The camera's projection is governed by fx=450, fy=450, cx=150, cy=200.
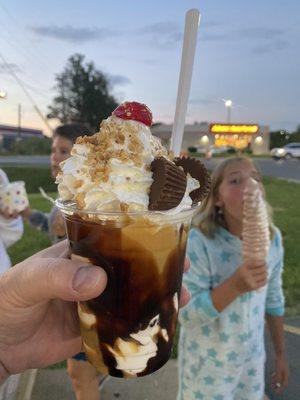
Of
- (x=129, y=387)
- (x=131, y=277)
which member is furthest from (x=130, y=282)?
(x=129, y=387)

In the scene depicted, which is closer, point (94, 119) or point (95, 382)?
point (95, 382)

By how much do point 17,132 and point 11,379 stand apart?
3261 centimetres

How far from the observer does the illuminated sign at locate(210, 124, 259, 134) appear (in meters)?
4.12

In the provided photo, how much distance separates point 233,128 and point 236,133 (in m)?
0.08

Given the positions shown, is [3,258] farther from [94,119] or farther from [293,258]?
[94,119]

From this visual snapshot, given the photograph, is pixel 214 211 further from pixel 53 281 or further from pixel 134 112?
pixel 53 281

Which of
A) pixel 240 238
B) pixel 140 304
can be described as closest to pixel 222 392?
pixel 240 238

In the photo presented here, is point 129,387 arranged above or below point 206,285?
below

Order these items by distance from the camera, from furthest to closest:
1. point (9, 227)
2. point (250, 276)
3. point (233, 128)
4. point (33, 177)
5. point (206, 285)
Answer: point (33, 177) < point (233, 128) < point (9, 227) < point (206, 285) < point (250, 276)

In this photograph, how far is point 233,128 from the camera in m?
4.27

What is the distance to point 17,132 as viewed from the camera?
34281mm

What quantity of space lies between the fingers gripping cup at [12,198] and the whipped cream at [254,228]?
6.84ft

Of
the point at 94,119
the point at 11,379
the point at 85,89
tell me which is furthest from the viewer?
the point at 85,89

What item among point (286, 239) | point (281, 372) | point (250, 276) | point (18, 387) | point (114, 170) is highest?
point (114, 170)
